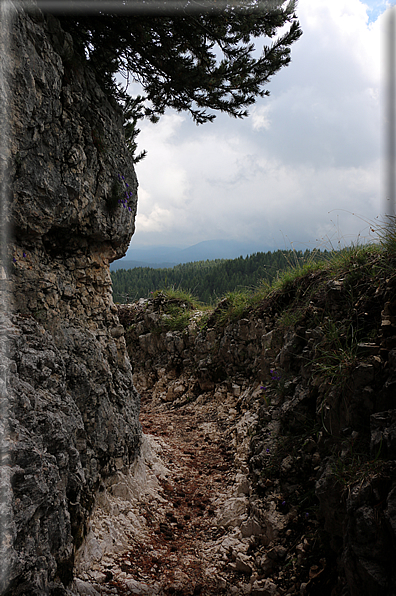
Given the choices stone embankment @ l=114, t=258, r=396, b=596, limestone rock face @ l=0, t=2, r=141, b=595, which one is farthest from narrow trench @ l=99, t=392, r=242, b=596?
limestone rock face @ l=0, t=2, r=141, b=595

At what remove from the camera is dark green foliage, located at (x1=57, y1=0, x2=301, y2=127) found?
4.05m

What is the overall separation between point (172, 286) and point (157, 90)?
6782mm

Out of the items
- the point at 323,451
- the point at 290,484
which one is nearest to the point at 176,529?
the point at 290,484

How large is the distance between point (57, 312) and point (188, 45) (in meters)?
4.16

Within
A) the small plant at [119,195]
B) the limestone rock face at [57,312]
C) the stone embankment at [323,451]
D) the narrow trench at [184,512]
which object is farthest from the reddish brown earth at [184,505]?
the small plant at [119,195]

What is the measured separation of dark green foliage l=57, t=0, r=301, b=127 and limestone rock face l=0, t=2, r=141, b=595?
514 mm

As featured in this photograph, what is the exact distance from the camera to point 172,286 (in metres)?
11.2

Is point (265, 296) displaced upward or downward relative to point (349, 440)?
upward

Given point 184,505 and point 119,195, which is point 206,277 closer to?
point 119,195

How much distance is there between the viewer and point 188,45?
14.5 ft

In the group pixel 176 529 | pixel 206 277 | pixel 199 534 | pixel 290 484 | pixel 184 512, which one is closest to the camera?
pixel 290 484

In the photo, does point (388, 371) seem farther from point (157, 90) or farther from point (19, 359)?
point (157, 90)

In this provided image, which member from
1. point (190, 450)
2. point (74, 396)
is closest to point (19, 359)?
point (74, 396)

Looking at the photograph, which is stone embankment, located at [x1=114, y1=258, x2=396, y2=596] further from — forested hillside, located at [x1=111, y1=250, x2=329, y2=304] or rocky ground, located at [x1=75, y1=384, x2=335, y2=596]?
forested hillside, located at [x1=111, y1=250, x2=329, y2=304]
